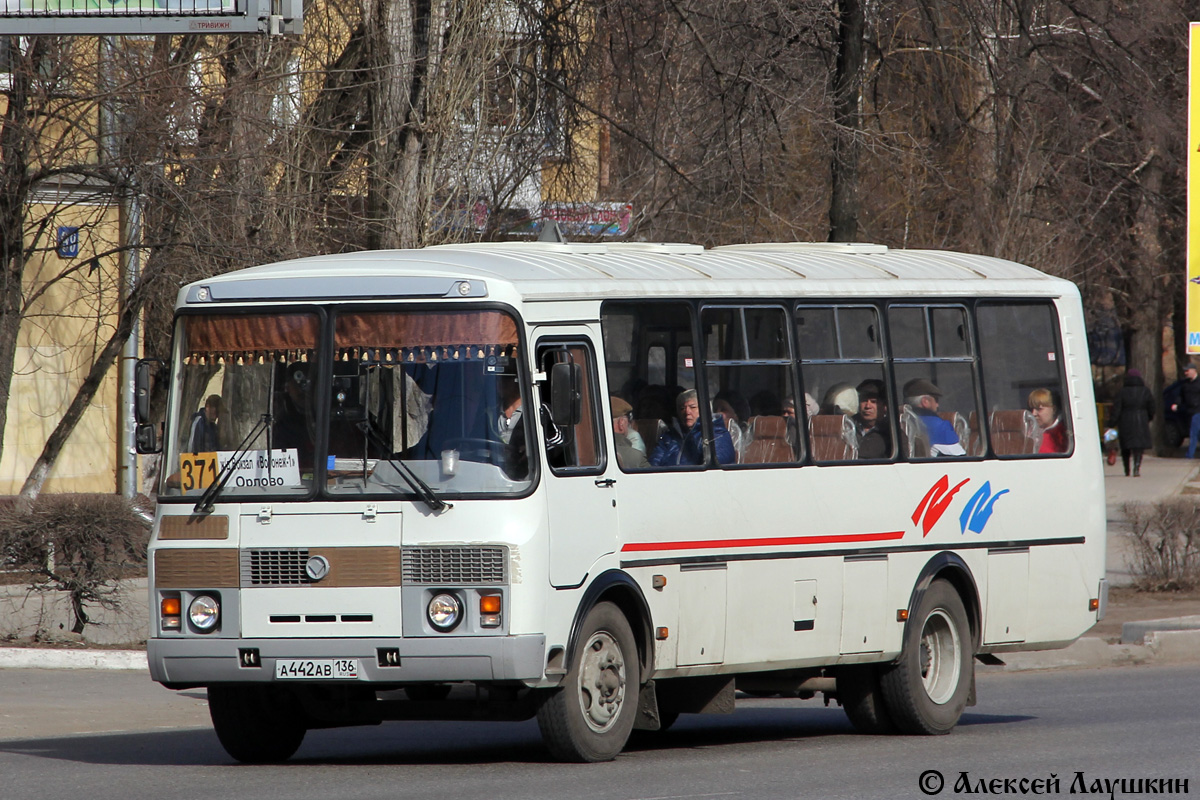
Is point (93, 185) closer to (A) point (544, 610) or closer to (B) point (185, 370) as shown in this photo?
(B) point (185, 370)

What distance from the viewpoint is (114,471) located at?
24.3 metres

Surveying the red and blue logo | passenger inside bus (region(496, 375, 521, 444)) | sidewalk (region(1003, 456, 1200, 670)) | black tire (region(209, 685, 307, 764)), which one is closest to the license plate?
black tire (region(209, 685, 307, 764))

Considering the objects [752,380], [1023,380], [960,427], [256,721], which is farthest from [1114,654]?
[256,721]

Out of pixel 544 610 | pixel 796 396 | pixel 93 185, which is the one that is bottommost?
pixel 544 610

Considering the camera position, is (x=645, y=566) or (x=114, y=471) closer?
(x=645, y=566)

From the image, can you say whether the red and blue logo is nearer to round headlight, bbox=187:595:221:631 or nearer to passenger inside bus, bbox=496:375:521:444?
passenger inside bus, bbox=496:375:521:444

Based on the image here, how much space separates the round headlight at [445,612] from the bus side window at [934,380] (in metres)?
3.53

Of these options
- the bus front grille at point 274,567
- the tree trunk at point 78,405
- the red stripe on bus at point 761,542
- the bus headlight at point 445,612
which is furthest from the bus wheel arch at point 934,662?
the tree trunk at point 78,405

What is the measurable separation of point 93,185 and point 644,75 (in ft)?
21.9

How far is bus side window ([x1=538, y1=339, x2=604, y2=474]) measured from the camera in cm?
924

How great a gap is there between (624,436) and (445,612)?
1.48 meters

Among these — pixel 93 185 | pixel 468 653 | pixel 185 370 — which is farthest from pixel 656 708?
pixel 93 185

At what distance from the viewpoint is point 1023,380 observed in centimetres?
1207

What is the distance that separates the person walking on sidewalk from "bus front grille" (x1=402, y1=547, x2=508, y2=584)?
30.8m
